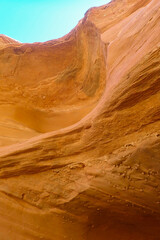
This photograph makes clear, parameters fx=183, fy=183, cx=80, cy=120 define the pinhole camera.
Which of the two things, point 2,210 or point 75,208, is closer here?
point 75,208

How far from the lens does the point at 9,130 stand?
329 centimetres

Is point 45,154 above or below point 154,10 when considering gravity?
below

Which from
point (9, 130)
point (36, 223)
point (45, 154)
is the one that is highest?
point (9, 130)

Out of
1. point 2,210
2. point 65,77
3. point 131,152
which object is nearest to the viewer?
point 131,152

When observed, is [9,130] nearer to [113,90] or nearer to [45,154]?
[45,154]

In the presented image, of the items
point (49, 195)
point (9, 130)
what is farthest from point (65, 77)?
point (49, 195)

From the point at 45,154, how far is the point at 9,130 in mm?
1437

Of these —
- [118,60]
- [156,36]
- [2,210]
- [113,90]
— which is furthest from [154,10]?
[2,210]

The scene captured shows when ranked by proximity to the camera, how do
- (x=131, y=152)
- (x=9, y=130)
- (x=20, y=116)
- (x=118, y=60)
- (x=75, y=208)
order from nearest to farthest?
(x=131, y=152) < (x=75, y=208) < (x=118, y=60) < (x=9, y=130) < (x=20, y=116)

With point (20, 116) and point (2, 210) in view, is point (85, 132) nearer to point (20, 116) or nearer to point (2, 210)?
point (2, 210)

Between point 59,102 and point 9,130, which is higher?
point 59,102

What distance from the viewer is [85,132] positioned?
6.89 ft

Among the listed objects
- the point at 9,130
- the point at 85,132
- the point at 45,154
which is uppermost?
the point at 9,130

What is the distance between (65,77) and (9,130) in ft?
5.89
